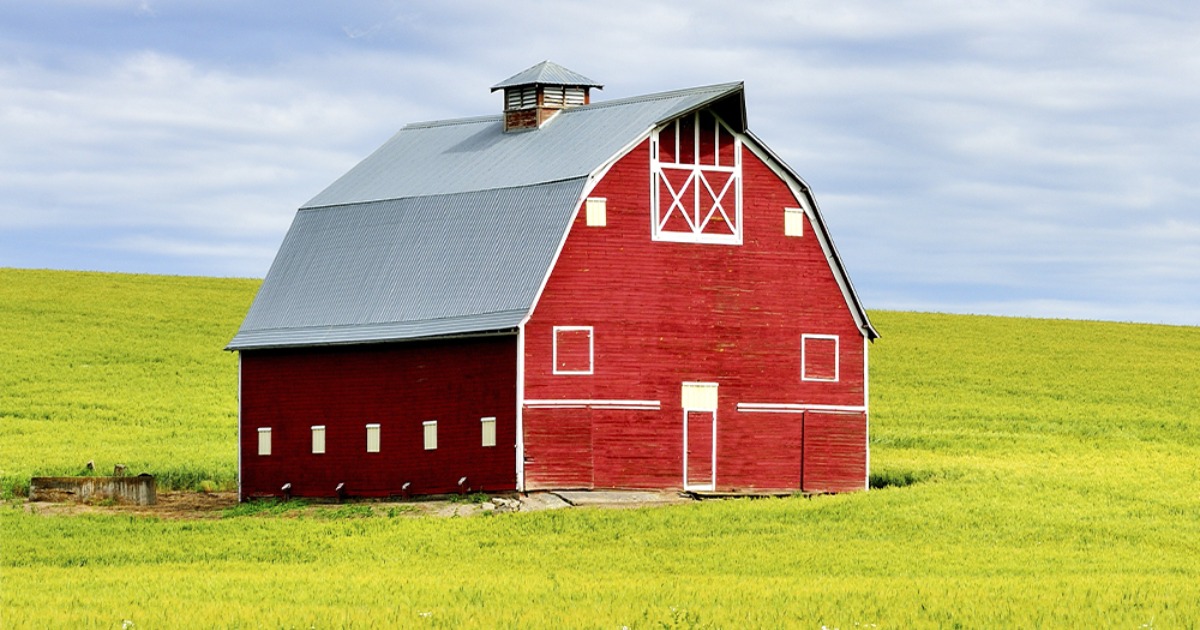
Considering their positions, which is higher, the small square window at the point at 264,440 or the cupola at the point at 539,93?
the cupola at the point at 539,93

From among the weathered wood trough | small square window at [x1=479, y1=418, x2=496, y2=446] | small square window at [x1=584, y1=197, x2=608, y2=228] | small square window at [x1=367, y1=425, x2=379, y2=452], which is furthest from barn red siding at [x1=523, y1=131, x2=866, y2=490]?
the weathered wood trough

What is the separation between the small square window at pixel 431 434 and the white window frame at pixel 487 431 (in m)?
1.49

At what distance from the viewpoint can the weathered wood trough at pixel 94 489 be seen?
1555 inches

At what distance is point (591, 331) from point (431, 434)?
4.35 m

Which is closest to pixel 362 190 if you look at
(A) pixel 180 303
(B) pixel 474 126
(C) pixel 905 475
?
(B) pixel 474 126

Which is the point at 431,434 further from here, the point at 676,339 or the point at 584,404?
the point at 676,339

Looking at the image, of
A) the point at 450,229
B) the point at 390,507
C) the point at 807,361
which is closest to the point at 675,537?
the point at 390,507

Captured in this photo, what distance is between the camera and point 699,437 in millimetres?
38875

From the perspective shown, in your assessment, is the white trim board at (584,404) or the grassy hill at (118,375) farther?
the grassy hill at (118,375)

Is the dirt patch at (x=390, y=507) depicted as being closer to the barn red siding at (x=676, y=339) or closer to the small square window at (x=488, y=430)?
the barn red siding at (x=676, y=339)

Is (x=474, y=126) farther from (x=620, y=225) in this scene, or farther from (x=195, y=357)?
(x=195, y=357)

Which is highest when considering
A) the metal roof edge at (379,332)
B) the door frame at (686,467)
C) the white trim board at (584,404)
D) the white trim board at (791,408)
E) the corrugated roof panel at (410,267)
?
the corrugated roof panel at (410,267)

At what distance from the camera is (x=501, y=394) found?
37781 millimetres

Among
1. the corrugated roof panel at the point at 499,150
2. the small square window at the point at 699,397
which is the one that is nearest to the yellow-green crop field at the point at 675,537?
the small square window at the point at 699,397
